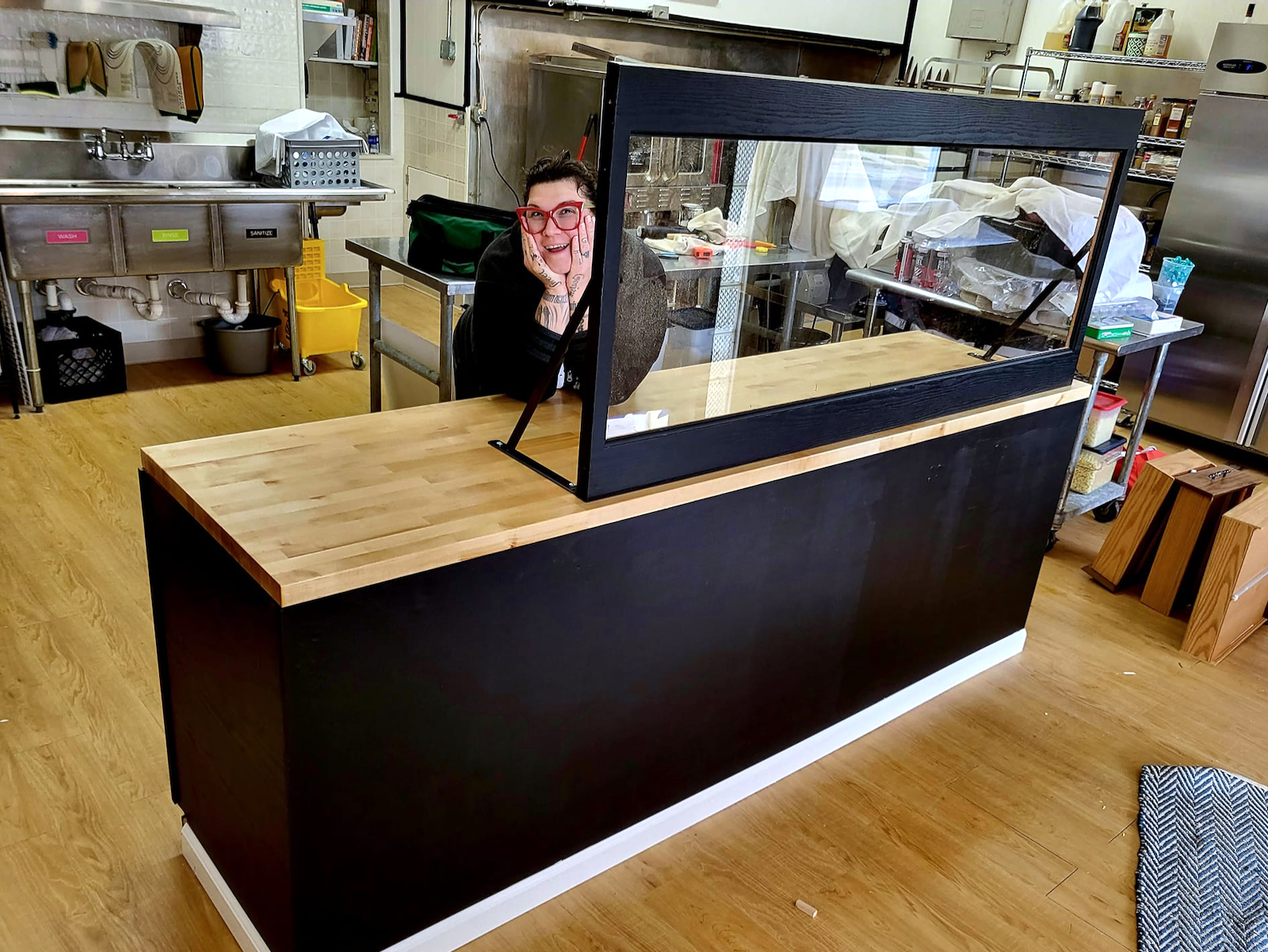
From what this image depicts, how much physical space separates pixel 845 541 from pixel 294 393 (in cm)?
297

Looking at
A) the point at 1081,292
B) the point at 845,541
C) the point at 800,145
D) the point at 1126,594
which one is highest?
the point at 800,145

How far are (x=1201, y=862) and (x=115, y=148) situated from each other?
4615 mm

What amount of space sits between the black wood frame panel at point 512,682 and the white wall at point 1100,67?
3.97m

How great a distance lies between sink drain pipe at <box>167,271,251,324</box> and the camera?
4.40 m

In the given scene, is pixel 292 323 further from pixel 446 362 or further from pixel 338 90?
pixel 338 90

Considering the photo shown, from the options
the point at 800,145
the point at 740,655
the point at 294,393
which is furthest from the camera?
the point at 294,393

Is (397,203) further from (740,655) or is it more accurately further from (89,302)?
(740,655)

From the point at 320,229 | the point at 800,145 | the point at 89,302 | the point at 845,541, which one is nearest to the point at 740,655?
the point at 845,541

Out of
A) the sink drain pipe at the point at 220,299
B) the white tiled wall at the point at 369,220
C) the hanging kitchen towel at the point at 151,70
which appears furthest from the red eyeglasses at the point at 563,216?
Answer: the white tiled wall at the point at 369,220

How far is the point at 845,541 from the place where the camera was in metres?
2.08

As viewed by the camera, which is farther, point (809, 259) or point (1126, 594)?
point (1126, 594)

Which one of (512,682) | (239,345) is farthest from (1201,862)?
(239,345)

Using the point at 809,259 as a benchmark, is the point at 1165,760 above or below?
below

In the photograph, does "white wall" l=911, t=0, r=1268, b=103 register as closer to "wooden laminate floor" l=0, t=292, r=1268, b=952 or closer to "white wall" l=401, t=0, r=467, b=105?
"white wall" l=401, t=0, r=467, b=105
